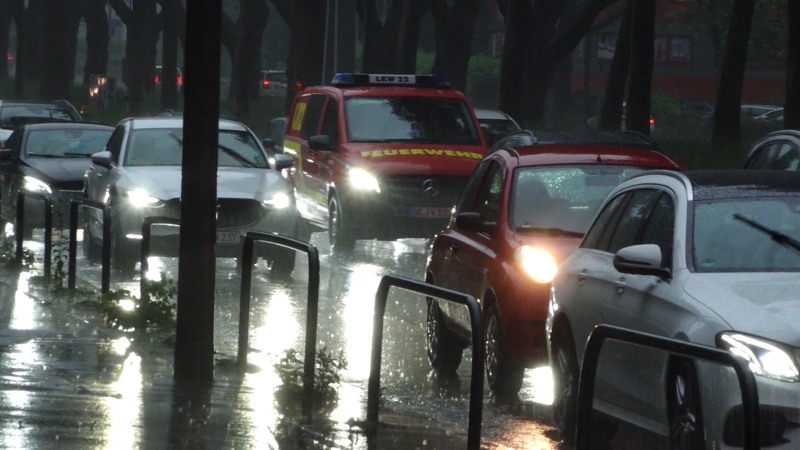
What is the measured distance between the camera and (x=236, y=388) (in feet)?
27.2

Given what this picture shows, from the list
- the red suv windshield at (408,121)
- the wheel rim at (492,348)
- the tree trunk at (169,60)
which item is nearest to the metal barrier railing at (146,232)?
the wheel rim at (492,348)

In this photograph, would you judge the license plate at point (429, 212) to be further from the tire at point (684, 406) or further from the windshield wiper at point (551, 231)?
the tire at point (684, 406)

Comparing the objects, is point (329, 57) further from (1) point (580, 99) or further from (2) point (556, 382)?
(1) point (580, 99)

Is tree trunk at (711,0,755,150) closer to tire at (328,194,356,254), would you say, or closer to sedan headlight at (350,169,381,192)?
tire at (328,194,356,254)

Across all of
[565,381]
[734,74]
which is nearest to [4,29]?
[734,74]

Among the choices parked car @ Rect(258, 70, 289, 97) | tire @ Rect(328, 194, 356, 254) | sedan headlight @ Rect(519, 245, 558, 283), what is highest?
sedan headlight @ Rect(519, 245, 558, 283)

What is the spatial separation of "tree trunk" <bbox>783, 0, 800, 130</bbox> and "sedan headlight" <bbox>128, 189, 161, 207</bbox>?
9.97 m

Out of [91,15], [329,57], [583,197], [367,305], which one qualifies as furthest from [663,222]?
[91,15]

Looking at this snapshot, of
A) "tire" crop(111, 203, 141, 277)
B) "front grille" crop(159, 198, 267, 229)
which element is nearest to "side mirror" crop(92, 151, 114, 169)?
"tire" crop(111, 203, 141, 277)

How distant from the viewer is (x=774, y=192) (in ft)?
23.2

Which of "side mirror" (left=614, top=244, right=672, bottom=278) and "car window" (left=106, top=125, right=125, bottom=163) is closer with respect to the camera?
"side mirror" (left=614, top=244, right=672, bottom=278)

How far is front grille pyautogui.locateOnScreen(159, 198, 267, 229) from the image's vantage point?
49.2 ft

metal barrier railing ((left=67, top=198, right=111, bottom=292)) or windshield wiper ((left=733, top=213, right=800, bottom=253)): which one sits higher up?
windshield wiper ((left=733, top=213, right=800, bottom=253))

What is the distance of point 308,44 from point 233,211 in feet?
68.1
